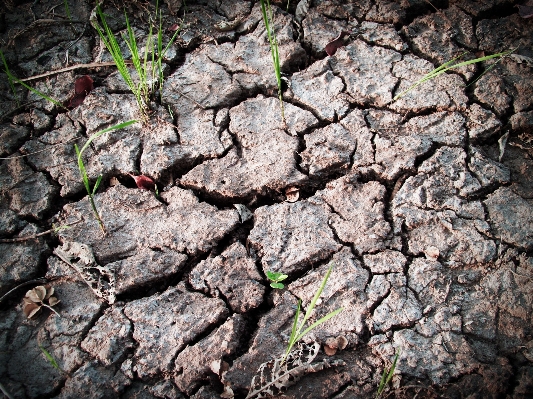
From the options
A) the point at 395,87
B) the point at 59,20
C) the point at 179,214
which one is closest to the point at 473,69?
the point at 395,87

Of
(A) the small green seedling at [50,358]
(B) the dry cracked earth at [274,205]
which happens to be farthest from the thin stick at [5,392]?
(A) the small green seedling at [50,358]

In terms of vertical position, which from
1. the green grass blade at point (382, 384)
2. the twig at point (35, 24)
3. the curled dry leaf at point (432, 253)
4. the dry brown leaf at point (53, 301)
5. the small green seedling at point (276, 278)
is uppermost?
the twig at point (35, 24)

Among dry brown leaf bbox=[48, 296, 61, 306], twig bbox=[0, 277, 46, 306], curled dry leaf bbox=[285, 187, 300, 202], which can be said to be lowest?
curled dry leaf bbox=[285, 187, 300, 202]

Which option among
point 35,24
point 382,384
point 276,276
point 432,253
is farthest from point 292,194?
point 35,24

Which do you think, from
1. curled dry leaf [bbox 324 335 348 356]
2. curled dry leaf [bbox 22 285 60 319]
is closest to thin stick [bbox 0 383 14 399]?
curled dry leaf [bbox 22 285 60 319]

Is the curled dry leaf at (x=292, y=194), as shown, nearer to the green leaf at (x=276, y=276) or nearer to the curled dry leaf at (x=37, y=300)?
the green leaf at (x=276, y=276)

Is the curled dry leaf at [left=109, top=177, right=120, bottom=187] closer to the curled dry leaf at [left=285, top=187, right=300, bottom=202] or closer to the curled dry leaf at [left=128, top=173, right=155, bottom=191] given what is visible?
the curled dry leaf at [left=128, top=173, right=155, bottom=191]

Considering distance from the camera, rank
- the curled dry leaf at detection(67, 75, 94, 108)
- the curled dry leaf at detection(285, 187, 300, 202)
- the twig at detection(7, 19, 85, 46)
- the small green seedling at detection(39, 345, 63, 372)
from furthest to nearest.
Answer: the twig at detection(7, 19, 85, 46)
the curled dry leaf at detection(67, 75, 94, 108)
the curled dry leaf at detection(285, 187, 300, 202)
the small green seedling at detection(39, 345, 63, 372)

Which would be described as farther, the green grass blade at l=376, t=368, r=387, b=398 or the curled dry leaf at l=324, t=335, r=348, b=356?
the curled dry leaf at l=324, t=335, r=348, b=356
